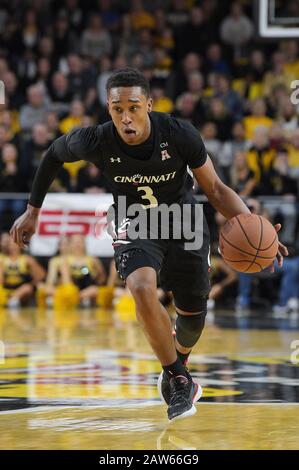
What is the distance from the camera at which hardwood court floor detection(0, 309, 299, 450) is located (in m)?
5.02

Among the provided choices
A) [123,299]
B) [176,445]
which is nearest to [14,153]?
[123,299]

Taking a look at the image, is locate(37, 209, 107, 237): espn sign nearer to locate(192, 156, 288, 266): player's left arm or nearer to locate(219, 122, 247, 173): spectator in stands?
locate(219, 122, 247, 173): spectator in stands

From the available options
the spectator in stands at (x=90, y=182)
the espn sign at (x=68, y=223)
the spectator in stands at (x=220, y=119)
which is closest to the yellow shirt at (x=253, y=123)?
the spectator in stands at (x=220, y=119)

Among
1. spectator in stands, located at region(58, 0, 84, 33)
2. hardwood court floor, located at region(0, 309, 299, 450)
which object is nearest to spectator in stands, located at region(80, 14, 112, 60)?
spectator in stands, located at region(58, 0, 84, 33)

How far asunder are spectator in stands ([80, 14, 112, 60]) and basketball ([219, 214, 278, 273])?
12689 millimetres

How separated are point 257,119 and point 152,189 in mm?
10443

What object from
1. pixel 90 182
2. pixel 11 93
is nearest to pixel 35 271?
pixel 90 182

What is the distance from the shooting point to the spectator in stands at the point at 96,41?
60.3 feet

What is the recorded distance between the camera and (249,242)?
6.07m

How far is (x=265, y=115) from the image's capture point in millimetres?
16172

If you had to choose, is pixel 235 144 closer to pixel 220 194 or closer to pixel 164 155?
pixel 220 194

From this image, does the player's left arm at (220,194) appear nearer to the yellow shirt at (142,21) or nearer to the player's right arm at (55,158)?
the player's right arm at (55,158)
